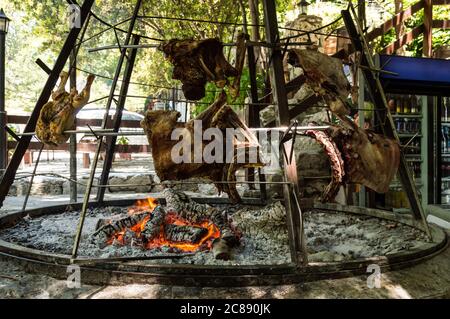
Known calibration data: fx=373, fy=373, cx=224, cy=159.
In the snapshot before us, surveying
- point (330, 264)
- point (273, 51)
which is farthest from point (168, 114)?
point (330, 264)

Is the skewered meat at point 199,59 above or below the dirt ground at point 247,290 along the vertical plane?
above

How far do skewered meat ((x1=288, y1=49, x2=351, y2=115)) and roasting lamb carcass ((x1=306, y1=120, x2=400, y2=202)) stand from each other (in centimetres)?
25

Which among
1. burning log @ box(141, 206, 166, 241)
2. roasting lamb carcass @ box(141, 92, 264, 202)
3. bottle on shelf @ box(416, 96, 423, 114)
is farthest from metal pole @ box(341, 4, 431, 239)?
bottle on shelf @ box(416, 96, 423, 114)

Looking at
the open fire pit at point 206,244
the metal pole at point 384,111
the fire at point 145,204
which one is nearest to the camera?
the open fire pit at point 206,244

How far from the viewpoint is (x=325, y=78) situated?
10.5ft

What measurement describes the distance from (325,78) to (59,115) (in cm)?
241

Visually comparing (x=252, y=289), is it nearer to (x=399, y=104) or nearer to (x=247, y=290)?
(x=247, y=290)

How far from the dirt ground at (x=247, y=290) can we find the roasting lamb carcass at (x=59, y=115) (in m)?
1.27

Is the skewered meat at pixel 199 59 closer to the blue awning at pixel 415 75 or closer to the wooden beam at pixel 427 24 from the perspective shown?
the blue awning at pixel 415 75

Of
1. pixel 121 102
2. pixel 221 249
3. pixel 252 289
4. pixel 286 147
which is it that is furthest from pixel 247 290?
pixel 121 102

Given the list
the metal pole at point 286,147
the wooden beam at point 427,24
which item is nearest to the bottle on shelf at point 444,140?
the wooden beam at point 427,24

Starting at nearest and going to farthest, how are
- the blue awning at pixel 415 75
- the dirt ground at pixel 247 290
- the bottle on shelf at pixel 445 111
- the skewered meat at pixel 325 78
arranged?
the dirt ground at pixel 247 290, the skewered meat at pixel 325 78, the blue awning at pixel 415 75, the bottle on shelf at pixel 445 111

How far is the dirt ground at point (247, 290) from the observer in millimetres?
2404

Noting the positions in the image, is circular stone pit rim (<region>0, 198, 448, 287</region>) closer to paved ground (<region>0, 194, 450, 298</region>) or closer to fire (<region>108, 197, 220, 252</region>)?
paved ground (<region>0, 194, 450, 298</region>)
